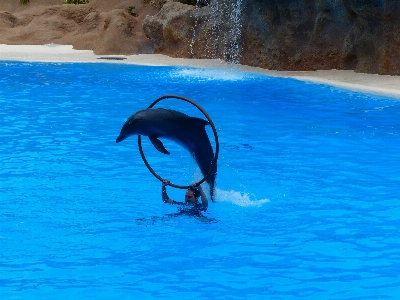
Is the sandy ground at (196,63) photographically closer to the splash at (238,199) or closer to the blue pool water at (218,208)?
the blue pool water at (218,208)

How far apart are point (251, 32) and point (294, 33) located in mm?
1186

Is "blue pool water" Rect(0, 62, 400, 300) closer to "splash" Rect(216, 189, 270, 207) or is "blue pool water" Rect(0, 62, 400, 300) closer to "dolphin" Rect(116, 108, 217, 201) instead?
"splash" Rect(216, 189, 270, 207)

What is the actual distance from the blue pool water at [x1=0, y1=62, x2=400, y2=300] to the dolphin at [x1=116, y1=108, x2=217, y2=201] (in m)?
0.54

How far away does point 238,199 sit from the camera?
6.54 meters

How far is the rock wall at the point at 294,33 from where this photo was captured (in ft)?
46.5

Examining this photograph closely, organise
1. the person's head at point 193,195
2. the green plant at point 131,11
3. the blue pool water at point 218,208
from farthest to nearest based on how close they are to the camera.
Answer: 1. the green plant at point 131,11
2. the person's head at point 193,195
3. the blue pool water at point 218,208

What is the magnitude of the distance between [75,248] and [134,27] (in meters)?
16.8

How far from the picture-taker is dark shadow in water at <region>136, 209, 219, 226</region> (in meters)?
5.83

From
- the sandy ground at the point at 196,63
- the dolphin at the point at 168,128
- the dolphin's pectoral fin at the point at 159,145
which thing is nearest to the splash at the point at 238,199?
the dolphin at the point at 168,128

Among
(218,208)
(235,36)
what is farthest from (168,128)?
(235,36)

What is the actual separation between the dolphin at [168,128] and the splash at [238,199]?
104 centimetres

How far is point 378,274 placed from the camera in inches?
190

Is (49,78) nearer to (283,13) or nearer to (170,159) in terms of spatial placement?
(283,13)

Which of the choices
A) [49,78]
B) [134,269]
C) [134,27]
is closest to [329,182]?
[134,269]
